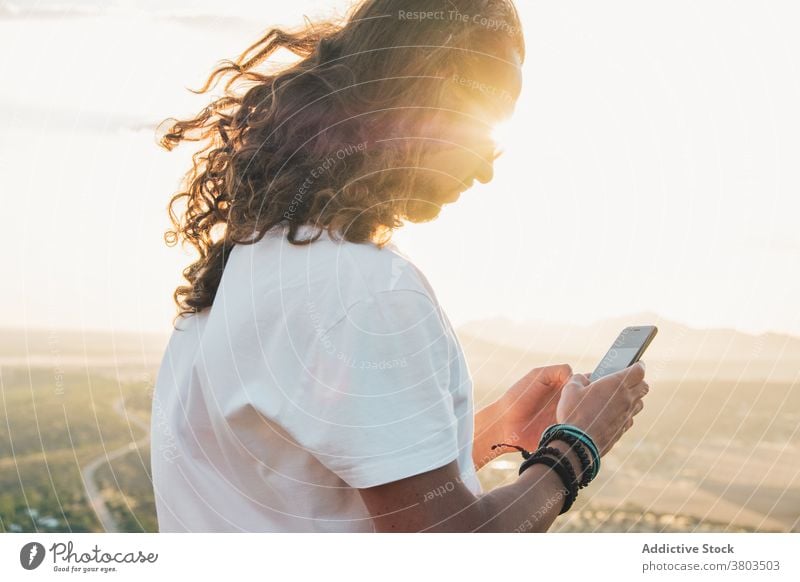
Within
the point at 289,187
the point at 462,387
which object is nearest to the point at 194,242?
the point at 289,187

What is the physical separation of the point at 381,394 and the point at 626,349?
1.91ft

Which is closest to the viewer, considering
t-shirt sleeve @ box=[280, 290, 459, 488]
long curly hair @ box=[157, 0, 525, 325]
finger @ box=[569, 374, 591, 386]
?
t-shirt sleeve @ box=[280, 290, 459, 488]

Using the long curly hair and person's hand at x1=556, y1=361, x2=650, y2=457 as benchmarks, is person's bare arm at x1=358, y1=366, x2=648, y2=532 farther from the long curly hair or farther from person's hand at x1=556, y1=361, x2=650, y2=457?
the long curly hair

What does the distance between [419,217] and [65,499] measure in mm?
791

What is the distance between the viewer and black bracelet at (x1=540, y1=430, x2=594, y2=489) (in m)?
0.90

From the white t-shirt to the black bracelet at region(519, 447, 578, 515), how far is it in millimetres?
81

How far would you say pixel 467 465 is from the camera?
84 centimetres

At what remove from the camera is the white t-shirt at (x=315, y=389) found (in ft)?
2.33

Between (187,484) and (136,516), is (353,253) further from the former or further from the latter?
(136,516)

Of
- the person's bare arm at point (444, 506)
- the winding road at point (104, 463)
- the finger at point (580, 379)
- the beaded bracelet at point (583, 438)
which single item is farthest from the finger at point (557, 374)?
the winding road at point (104, 463)

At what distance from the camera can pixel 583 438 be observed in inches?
36.1

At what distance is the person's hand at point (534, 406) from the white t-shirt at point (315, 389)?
32cm

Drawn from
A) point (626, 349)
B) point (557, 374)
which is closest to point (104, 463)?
point (557, 374)

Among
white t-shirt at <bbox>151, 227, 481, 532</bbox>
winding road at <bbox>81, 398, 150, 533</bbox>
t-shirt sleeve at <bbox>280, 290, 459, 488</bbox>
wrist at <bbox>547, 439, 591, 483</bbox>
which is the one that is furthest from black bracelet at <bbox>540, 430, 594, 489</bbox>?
winding road at <bbox>81, 398, 150, 533</bbox>
